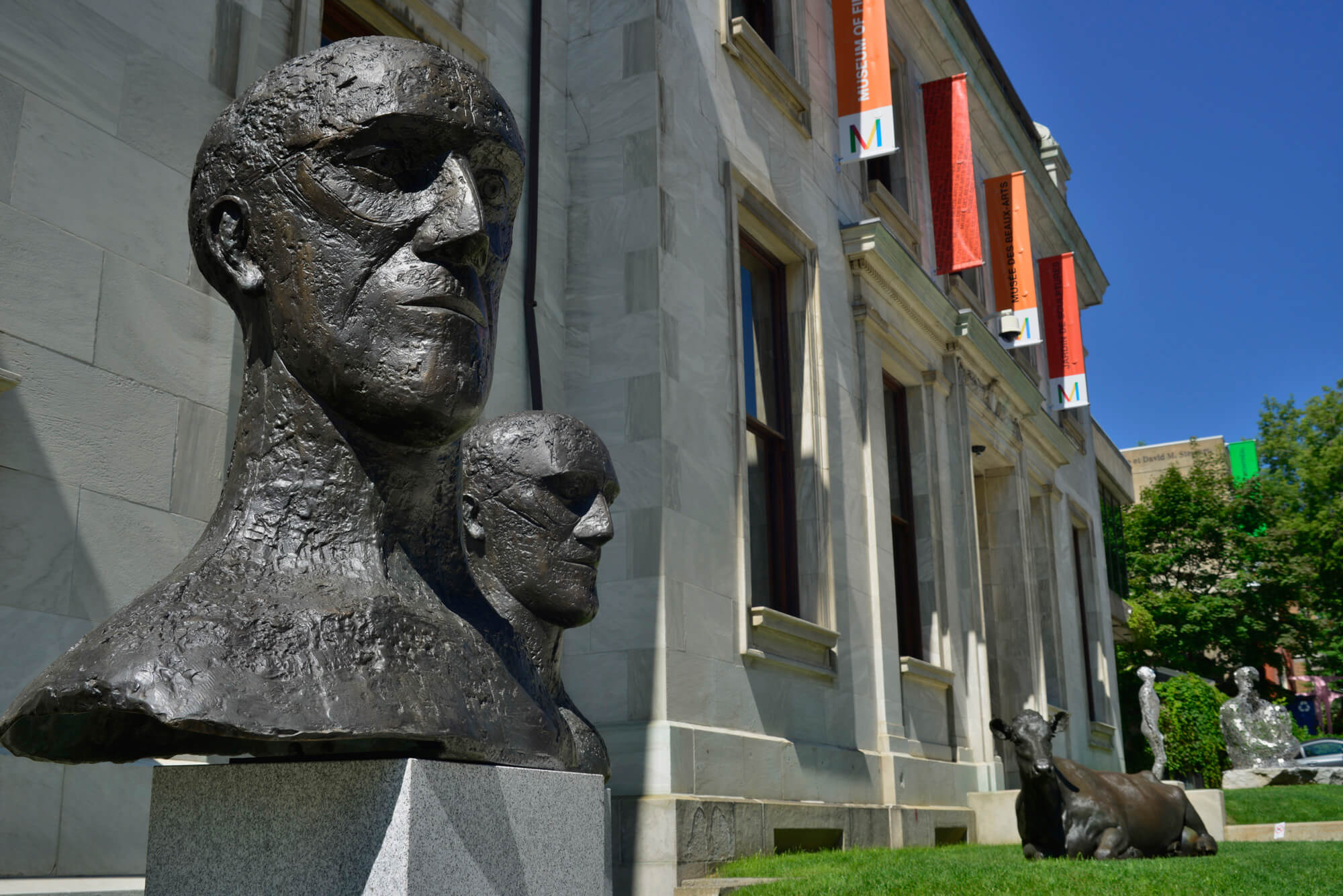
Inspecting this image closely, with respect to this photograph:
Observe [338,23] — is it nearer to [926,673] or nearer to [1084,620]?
[926,673]

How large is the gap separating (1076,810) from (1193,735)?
815 inches

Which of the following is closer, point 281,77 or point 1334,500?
point 281,77

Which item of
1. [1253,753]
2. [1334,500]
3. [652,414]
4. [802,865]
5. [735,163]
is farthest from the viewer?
[1334,500]

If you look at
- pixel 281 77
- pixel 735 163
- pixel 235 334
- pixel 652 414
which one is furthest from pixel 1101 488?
pixel 281 77

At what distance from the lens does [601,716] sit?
30.6ft

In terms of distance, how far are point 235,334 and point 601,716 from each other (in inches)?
171

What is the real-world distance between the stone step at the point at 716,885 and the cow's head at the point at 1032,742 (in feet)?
10.2

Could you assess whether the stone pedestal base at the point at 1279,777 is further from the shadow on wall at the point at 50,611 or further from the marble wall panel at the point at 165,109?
the marble wall panel at the point at 165,109

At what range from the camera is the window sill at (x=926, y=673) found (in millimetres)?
14805

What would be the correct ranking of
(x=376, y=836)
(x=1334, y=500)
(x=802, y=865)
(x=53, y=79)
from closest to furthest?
(x=376, y=836)
(x=53, y=79)
(x=802, y=865)
(x=1334, y=500)

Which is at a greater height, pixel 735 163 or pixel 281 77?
pixel 735 163

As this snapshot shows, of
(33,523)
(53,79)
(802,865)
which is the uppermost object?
(53,79)

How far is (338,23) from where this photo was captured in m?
8.55

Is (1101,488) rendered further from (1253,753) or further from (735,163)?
(735,163)
